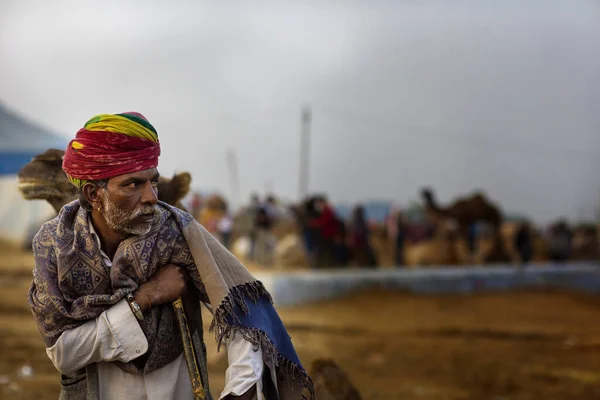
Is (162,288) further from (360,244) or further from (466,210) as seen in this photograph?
(466,210)

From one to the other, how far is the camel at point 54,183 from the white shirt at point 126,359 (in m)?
0.95

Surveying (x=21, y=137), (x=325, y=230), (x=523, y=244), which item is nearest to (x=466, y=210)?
(x=523, y=244)

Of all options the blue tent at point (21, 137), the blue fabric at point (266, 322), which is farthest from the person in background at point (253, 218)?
the blue fabric at point (266, 322)

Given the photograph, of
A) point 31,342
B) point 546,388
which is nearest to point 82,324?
point 546,388

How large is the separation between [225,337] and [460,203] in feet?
57.9

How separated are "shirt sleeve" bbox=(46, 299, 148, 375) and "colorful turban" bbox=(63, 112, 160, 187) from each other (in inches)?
17.9

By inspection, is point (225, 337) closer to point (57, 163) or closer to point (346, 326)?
point (57, 163)

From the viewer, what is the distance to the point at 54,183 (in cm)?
333

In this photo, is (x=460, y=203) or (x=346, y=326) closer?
(x=346, y=326)

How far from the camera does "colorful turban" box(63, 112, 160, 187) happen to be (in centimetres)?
231

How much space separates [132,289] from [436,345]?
9173 millimetres

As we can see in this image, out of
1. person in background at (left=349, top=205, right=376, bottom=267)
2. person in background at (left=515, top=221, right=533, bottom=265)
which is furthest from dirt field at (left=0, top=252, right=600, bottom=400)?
person in background at (left=515, top=221, right=533, bottom=265)

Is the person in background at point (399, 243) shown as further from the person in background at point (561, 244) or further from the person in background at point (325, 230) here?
the person in background at point (561, 244)

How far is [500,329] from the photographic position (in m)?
12.3
